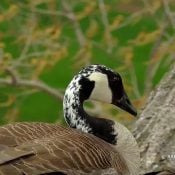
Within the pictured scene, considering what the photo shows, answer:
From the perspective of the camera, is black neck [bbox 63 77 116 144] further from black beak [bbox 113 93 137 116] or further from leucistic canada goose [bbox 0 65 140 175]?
black beak [bbox 113 93 137 116]

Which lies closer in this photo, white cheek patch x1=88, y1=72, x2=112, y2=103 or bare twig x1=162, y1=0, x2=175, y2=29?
white cheek patch x1=88, y1=72, x2=112, y2=103

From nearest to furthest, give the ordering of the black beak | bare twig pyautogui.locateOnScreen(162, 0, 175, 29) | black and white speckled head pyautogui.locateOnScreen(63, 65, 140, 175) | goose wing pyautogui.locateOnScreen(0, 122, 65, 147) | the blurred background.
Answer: goose wing pyautogui.locateOnScreen(0, 122, 65, 147)
black and white speckled head pyautogui.locateOnScreen(63, 65, 140, 175)
the black beak
the blurred background
bare twig pyautogui.locateOnScreen(162, 0, 175, 29)

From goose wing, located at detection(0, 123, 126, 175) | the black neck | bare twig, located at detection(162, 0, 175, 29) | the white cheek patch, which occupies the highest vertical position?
bare twig, located at detection(162, 0, 175, 29)

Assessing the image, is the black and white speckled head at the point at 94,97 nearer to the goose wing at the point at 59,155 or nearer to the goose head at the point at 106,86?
the goose head at the point at 106,86

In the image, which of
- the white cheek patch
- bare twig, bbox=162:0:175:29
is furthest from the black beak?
bare twig, bbox=162:0:175:29

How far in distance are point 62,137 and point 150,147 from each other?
838mm

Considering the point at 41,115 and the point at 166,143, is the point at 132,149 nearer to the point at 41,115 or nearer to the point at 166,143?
the point at 166,143

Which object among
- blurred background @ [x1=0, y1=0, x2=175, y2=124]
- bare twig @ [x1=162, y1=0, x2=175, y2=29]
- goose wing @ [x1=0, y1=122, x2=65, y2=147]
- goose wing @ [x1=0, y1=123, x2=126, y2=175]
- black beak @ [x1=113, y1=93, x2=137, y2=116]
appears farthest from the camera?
bare twig @ [x1=162, y1=0, x2=175, y2=29]

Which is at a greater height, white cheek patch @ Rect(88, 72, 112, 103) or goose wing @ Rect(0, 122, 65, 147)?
white cheek patch @ Rect(88, 72, 112, 103)

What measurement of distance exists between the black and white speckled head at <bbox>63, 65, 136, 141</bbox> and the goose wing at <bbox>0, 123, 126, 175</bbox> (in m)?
0.29

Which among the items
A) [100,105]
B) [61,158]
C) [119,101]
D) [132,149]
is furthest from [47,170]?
[100,105]

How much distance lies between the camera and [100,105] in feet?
25.4

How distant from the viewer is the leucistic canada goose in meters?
3.82

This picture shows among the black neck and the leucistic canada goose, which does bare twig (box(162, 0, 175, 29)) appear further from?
the black neck
